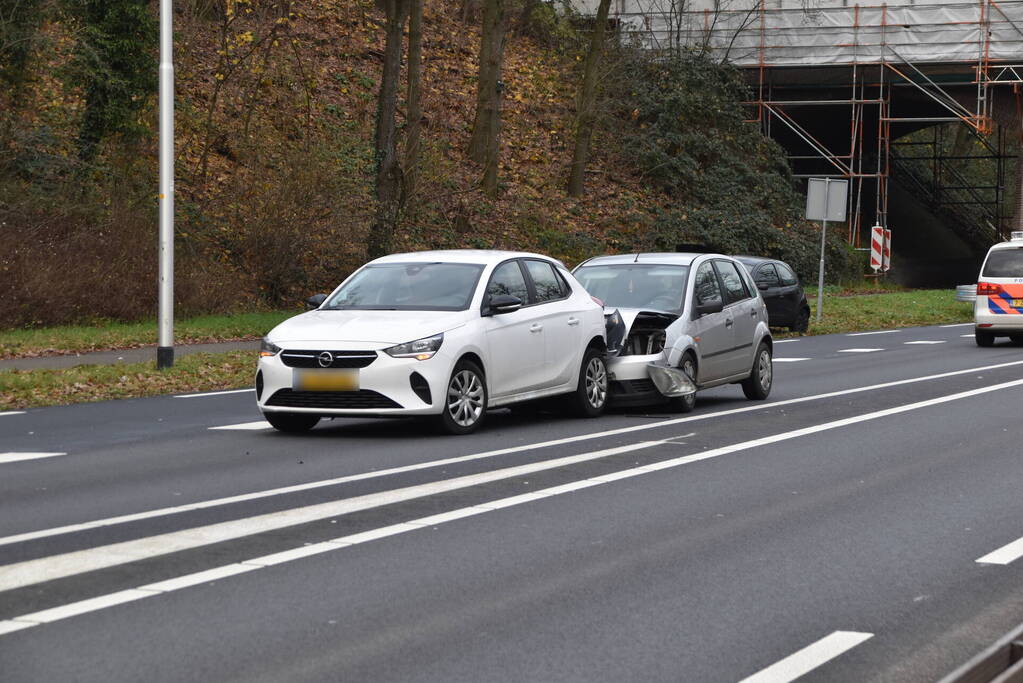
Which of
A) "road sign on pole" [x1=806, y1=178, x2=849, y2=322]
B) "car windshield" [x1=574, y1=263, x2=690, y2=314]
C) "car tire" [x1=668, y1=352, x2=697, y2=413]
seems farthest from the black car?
"car tire" [x1=668, y1=352, x2=697, y2=413]

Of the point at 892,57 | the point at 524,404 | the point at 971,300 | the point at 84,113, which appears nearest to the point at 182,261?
the point at 84,113

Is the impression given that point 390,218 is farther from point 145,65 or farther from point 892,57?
point 892,57

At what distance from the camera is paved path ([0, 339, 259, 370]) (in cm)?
1870

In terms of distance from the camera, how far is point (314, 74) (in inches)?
1534

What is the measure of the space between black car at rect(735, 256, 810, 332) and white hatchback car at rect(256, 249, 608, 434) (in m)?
15.4

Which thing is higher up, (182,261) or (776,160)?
(776,160)

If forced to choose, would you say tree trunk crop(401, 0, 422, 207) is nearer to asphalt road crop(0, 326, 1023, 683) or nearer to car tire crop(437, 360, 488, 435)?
asphalt road crop(0, 326, 1023, 683)

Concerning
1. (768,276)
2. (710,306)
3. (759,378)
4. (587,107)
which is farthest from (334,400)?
(587,107)

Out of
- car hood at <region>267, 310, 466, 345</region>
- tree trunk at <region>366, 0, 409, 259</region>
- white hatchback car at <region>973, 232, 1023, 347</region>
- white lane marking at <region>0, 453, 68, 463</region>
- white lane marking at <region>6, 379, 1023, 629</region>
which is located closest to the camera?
white lane marking at <region>6, 379, 1023, 629</region>

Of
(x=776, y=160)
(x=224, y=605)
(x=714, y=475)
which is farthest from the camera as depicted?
(x=776, y=160)

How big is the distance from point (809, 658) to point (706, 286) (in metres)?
10.7

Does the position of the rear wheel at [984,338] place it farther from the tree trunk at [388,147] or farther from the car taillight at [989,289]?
the tree trunk at [388,147]

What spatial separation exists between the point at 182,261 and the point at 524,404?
1437 centimetres

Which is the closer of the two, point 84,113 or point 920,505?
point 920,505
